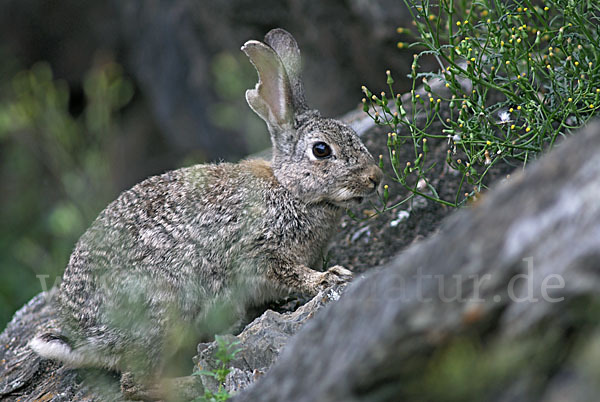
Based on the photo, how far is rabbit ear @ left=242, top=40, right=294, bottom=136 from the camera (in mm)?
5156

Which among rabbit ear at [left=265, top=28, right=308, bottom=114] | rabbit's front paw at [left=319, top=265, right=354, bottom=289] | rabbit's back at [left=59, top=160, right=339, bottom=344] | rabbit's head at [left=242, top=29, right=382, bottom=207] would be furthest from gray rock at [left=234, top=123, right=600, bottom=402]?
rabbit ear at [left=265, top=28, right=308, bottom=114]

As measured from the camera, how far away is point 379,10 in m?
8.15

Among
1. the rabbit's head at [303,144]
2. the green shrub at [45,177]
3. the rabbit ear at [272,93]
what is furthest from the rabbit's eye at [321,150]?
the green shrub at [45,177]

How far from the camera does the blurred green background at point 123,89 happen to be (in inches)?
260

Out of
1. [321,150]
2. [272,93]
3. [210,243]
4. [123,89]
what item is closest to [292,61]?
[272,93]

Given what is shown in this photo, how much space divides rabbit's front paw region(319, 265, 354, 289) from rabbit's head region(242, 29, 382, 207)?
632 millimetres

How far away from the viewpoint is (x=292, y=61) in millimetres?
5637

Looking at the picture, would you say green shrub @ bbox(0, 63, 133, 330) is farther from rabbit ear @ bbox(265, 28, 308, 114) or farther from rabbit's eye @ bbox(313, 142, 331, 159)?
rabbit's eye @ bbox(313, 142, 331, 159)

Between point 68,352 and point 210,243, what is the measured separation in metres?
1.19

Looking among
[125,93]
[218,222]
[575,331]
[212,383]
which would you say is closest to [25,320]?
[218,222]

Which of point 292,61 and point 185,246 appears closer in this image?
point 185,246

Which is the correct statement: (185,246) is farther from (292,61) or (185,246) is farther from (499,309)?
(499,309)

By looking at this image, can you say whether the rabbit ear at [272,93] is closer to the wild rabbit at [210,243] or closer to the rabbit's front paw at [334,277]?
the wild rabbit at [210,243]

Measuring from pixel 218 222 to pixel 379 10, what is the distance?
14.4 ft
